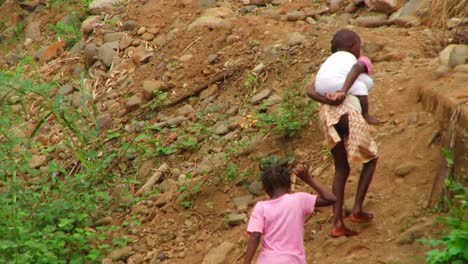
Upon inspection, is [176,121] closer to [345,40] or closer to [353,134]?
[345,40]

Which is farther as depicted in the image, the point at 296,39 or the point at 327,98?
the point at 296,39

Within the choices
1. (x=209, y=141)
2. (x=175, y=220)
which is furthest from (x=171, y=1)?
(x=175, y=220)

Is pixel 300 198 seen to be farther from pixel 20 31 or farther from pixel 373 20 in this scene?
pixel 20 31

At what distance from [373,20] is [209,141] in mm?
1800

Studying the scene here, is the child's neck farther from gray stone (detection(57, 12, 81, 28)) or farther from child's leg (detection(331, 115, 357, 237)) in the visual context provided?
gray stone (detection(57, 12, 81, 28))

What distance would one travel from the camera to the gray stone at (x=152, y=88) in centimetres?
841

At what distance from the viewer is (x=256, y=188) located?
6750 millimetres

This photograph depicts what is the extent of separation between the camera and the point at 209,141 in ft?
24.7

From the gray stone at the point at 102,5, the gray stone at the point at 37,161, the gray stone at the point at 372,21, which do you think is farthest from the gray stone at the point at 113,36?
the gray stone at the point at 372,21

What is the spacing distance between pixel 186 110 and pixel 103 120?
2.89ft

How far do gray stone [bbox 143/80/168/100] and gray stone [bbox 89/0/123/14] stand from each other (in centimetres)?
196

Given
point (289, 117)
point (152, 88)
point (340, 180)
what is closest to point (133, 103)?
point (152, 88)

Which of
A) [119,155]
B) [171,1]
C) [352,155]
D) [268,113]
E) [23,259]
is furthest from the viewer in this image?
[171,1]

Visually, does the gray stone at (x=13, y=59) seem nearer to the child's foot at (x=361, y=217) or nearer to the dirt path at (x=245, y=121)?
the dirt path at (x=245, y=121)
